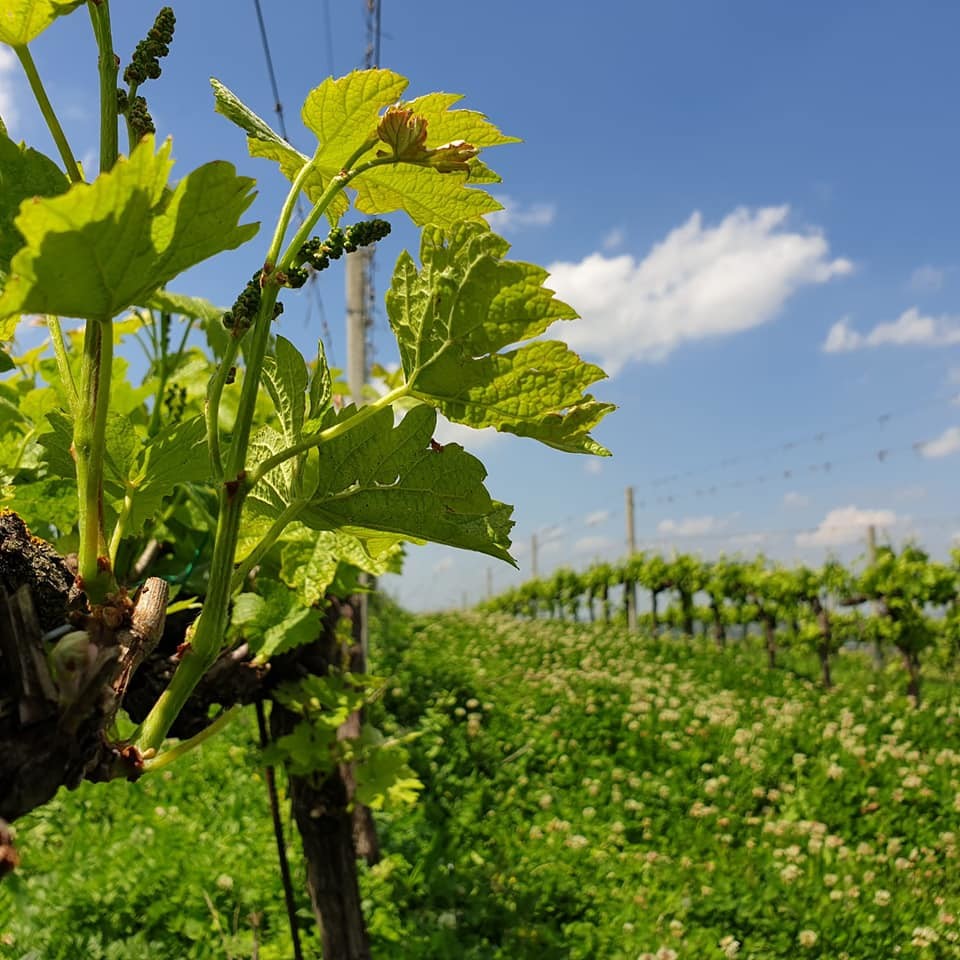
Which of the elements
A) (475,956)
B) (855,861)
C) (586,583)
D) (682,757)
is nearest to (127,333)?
(475,956)

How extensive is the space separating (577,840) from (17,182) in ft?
20.0

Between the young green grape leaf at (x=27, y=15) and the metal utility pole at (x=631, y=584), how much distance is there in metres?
19.7

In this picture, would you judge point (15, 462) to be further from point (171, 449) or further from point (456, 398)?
point (456, 398)

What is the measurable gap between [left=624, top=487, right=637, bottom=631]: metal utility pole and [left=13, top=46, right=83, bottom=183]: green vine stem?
64.5ft

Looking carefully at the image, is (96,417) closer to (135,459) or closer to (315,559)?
(135,459)

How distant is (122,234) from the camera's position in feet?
1.37

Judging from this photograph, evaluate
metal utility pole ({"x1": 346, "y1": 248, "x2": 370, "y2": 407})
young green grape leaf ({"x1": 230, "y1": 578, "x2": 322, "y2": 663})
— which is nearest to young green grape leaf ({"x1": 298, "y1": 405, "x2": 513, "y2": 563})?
young green grape leaf ({"x1": 230, "y1": 578, "x2": 322, "y2": 663})

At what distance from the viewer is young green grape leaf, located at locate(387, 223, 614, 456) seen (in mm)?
522

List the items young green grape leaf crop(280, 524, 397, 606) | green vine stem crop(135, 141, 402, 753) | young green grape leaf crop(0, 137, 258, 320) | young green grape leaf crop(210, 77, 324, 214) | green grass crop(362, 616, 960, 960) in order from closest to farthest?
young green grape leaf crop(0, 137, 258, 320), green vine stem crop(135, 141, 402, 753), young green grape leaf crop(210, 77, 324, 214), young green grape leaf crop(280, 524, 397, 606), green grass crop(362, 616, 960, 960)

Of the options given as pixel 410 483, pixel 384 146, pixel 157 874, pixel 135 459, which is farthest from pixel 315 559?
pixel 157 874

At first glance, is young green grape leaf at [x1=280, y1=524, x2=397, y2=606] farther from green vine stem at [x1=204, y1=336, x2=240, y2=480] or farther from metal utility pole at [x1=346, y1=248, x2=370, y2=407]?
metal utility pole at [x1=346, y1=248, x2=370, y2=407]

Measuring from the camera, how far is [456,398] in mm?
550

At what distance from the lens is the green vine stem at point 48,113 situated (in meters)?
0.55

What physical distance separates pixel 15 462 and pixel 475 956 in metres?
4.04
